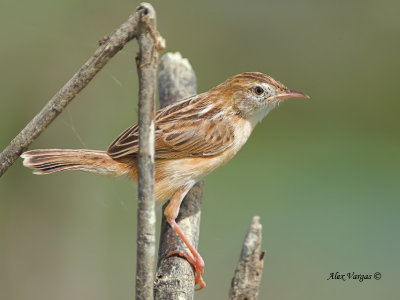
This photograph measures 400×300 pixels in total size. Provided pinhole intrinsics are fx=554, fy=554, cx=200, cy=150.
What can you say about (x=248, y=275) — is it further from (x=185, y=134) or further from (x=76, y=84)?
(x=185, y=134)

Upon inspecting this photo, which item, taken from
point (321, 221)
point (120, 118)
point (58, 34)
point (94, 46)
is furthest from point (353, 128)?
point (58, 34)

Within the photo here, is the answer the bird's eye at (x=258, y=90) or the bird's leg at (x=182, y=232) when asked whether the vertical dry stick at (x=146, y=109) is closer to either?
the bird's leg at (x=182, y=232)

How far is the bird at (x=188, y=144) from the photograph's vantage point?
3.05 metres

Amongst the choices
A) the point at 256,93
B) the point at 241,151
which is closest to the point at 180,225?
the point at 256,93

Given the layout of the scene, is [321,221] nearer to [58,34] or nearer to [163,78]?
[163,78]

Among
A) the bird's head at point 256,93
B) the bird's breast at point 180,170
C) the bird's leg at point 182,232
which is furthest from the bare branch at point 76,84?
the bird's head at point 256,93

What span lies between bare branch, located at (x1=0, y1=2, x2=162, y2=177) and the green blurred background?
360 centimetres

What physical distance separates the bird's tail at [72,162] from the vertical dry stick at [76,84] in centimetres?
103

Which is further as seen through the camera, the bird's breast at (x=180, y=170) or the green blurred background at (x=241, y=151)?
the green blurred background at (x=241, y=151)

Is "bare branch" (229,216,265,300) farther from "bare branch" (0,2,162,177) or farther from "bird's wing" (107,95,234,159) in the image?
"bird's wing" (107,95,234,159)

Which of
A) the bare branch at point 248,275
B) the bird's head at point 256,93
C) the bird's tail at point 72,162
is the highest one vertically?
the bird's head at point 256,93

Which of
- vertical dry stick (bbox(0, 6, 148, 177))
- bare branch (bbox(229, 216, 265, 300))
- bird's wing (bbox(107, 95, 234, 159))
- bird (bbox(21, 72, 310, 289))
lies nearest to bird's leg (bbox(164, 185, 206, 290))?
bird (bbox(21, 72, 310, 289))

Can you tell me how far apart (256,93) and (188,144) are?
53cm

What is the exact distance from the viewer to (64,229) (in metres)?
6.39
